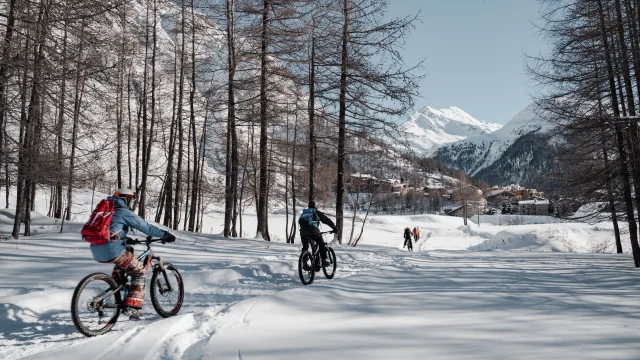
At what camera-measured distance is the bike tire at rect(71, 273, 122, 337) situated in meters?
3.82

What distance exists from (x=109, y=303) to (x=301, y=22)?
1266 centimetres

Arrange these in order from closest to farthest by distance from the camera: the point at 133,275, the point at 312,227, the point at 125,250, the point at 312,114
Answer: the point at 125,250 → the point at 133,275 → the point at 312,227 → the point at 312,114

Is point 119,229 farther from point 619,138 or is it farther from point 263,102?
point 619,138

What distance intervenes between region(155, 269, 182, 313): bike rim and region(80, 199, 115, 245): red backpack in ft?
3.57

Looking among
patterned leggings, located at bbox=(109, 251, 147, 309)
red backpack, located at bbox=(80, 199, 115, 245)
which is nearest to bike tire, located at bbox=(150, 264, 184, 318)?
patterned leggings, located at bbox=(109, 251, 147, 309)

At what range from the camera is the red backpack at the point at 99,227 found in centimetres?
404

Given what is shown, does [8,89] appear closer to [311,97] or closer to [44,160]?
[44,160]

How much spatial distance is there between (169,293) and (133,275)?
69cm

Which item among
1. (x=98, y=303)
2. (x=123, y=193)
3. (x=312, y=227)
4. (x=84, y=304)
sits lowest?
(x=84, y=304)

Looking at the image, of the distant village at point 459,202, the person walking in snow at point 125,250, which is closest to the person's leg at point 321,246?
the person walking in snow at point 125,250

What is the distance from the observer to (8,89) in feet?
23.6

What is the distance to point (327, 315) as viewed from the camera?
450 cm

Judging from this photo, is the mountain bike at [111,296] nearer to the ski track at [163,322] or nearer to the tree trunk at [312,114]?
the ski track at [163,322]

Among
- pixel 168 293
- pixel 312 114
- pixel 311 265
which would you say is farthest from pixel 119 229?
pixel 312 114
